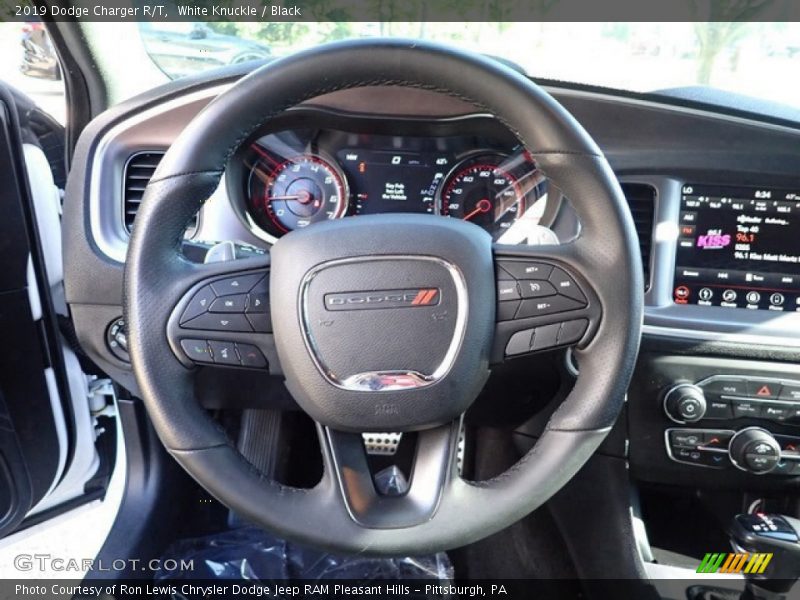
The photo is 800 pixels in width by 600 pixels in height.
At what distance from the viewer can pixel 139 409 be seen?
65.0 inches

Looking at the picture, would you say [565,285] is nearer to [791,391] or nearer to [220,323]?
[220,323]

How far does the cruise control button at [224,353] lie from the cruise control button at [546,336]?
1.43 ft

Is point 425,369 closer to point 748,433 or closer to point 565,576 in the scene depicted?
Answer: point 748,433

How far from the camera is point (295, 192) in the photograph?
1479 millimetres

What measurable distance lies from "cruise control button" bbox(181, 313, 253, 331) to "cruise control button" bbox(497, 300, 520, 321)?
36 centimetres

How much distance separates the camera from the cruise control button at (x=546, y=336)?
1.08 metres

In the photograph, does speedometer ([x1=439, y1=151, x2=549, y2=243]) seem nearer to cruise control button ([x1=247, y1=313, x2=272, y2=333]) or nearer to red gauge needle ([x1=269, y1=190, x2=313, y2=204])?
red gauge needle ([x1=269, y1=190, x2=313, y2=204])

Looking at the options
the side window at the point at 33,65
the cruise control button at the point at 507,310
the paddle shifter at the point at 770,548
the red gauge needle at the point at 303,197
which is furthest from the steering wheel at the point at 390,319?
the side window at the point at 33,65

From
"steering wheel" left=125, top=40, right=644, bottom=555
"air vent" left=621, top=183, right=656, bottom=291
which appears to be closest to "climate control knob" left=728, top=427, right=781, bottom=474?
"air vent" left=621, top=183, right=656, bottom=291

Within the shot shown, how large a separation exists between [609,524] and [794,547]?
1.17 feet

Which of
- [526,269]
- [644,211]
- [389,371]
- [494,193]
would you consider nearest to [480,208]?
[494,193]

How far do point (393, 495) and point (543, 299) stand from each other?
0.36 metres

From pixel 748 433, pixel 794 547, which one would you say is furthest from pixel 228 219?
pixel 794 547
